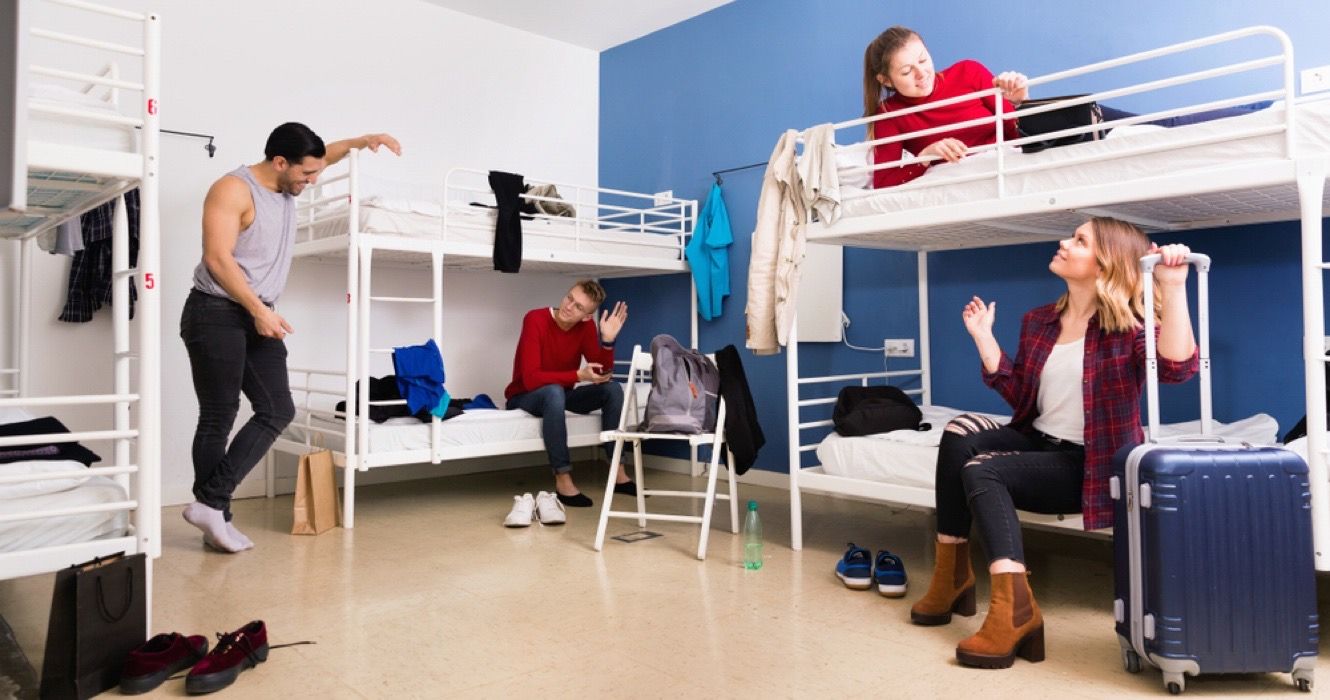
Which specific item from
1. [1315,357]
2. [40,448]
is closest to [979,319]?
[1315,357]

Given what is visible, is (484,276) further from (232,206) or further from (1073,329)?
(1073,329)

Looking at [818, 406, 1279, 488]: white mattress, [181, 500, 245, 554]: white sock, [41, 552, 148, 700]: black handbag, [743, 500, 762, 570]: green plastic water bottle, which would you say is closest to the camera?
[41, 552, 148, 700]: black handbag

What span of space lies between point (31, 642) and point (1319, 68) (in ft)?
14.2

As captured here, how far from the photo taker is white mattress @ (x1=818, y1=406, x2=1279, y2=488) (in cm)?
292

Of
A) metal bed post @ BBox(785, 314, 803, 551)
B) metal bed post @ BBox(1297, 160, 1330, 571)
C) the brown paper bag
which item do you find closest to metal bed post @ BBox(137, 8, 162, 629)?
the brown paper bag

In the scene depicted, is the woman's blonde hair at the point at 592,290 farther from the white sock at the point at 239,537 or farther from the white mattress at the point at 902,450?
the white sock at the point at 239,537

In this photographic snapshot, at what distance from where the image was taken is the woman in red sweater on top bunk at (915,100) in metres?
3.07

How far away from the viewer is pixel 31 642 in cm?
232

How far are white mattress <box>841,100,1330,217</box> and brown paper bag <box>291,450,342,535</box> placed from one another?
238 cm

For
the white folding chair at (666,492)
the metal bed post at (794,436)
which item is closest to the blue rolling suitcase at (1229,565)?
the metal bed post at (794,436)

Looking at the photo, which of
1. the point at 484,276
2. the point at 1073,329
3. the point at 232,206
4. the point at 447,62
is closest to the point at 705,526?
the point at 1073,329

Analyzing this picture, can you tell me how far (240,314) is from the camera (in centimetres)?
313

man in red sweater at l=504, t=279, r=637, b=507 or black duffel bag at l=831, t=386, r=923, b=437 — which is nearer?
black duffel bag at l=831, t=386, r=923, b=437

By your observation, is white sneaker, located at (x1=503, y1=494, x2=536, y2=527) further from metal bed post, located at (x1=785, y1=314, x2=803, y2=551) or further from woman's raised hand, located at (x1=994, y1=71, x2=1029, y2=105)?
woman's raised hand, located at (x1=994, y1=71, x2=1029, y2=105)
